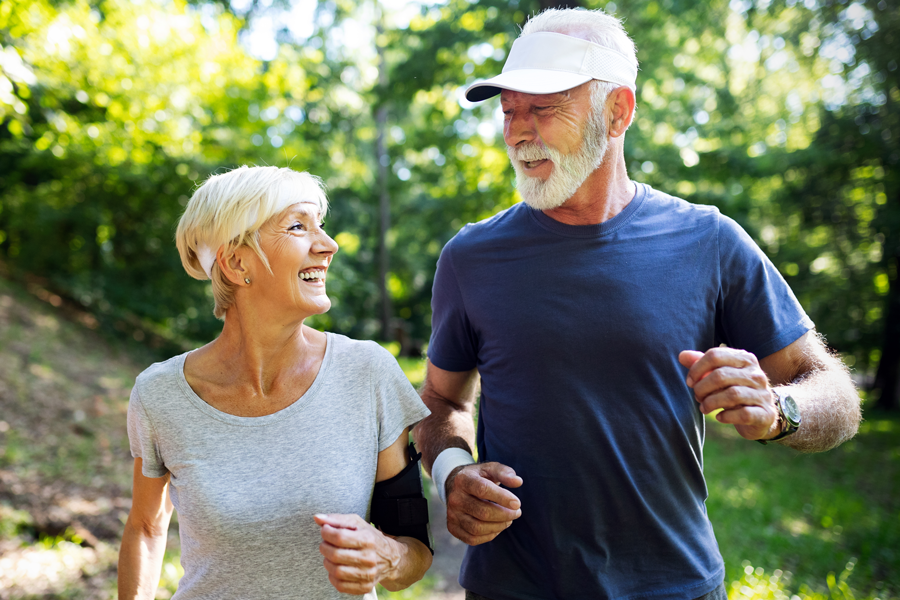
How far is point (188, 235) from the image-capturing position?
1.94m

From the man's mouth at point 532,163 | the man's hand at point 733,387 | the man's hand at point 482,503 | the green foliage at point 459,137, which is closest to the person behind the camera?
the man's hand at point 733,387

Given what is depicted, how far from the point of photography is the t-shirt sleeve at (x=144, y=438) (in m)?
1.85

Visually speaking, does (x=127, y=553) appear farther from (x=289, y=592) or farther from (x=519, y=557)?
(x=519, y=557)

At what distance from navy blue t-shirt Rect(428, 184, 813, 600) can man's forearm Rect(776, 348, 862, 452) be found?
14cm

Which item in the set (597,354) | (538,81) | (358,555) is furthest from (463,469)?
(538,81)

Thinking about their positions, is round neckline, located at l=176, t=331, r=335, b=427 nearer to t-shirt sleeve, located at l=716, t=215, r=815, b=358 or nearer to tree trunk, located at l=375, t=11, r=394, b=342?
t-shirt sleeve, located at l=716, t=215, r=815, b=358

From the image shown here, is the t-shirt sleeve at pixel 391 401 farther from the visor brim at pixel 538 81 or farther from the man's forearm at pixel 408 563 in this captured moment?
the visor brim at pixel 538 81

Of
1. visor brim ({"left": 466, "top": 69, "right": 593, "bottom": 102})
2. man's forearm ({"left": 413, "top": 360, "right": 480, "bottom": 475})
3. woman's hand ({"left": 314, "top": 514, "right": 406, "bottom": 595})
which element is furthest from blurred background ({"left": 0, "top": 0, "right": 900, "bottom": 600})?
visor brim ({"left": 466, "top": 69, "right": 593, "bottom": 102})

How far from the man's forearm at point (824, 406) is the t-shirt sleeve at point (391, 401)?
1.07m

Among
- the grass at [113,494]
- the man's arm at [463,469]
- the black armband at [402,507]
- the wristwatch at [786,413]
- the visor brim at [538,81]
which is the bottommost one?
the grass at [113,494]

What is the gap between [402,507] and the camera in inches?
74.0

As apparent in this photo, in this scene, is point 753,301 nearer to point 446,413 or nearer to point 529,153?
point 529,153

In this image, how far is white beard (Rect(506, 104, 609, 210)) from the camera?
6.50 ft

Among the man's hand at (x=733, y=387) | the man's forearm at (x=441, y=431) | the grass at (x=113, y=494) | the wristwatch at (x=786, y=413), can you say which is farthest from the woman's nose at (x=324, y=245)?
the grass at (x=113, y=494)
